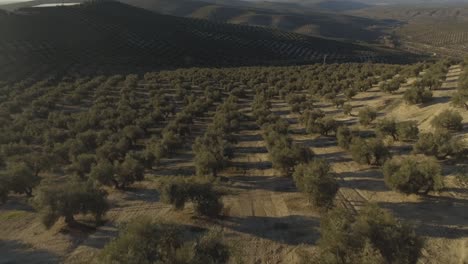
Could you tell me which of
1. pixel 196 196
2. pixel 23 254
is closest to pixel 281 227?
pixel 196 196

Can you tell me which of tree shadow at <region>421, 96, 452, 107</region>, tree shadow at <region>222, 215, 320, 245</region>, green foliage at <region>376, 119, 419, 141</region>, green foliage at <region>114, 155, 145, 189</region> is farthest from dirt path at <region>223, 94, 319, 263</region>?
tree shadow at <region>421, 96, 452, 107</region>

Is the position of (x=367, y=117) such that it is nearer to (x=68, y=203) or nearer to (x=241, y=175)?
(x=241, y=175)

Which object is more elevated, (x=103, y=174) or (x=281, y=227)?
(x=103, y=174)

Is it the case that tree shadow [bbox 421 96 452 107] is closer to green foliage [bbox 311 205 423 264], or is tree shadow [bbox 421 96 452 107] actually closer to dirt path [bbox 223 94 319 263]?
dirt path [bbox 223 94 319 263]

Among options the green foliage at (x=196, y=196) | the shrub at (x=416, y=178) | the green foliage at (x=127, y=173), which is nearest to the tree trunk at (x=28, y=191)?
the green foliage at (x=127, y=173)

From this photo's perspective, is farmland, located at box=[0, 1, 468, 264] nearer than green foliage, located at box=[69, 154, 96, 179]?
Yes
